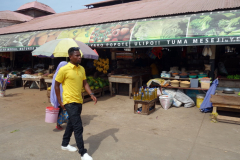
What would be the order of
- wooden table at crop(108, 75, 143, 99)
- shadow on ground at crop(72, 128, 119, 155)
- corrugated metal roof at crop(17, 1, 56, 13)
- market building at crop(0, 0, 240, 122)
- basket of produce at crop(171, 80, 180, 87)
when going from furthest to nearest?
1. corrugated metal roof at crop(17, 1, 56, 13)
2. wooden table at crop(108, 75, 143, 99)
3. basket of produce at crop(171, 80, 180, 87)
4. market building at crop(0, 0, 240, 122)
5. shadow on ground at crop(72, 128, 119, 155)

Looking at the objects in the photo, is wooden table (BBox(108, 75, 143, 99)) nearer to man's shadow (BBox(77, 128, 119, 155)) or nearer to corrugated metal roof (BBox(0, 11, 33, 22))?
man's shadow (BBox(77, 128, 119, 155))

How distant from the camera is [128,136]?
445 cm

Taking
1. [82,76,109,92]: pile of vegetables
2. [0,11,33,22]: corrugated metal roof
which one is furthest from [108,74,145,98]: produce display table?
[0,11,33,22]: corrugated metal roof

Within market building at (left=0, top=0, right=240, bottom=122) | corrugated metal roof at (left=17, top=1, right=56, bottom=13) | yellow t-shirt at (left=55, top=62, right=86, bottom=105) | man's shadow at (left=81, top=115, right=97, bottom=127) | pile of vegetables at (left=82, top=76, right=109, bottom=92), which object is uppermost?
corrugated metal roof at (left=17, top=1, right=56, bottom=13)

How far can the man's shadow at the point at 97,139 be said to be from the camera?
383 centimetres

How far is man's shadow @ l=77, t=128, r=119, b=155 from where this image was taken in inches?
151

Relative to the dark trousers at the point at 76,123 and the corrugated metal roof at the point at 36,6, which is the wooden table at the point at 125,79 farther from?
the corrugated metal roof at the point at 36,6

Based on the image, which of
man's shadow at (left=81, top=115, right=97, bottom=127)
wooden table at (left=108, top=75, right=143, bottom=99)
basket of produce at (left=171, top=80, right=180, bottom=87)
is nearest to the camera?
man's shadow at (left=81, top=115, right=97, bottom=127)

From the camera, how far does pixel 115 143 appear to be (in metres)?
4.09

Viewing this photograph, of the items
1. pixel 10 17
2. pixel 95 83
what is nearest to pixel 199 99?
pixel 95 83

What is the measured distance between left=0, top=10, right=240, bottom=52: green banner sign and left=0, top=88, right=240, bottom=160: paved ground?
2490 mm

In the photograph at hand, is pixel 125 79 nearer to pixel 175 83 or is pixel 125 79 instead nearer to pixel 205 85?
pixel 175 83

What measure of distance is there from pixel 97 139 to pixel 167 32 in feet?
15.6

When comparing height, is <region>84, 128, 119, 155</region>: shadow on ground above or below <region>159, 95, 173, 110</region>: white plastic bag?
below
